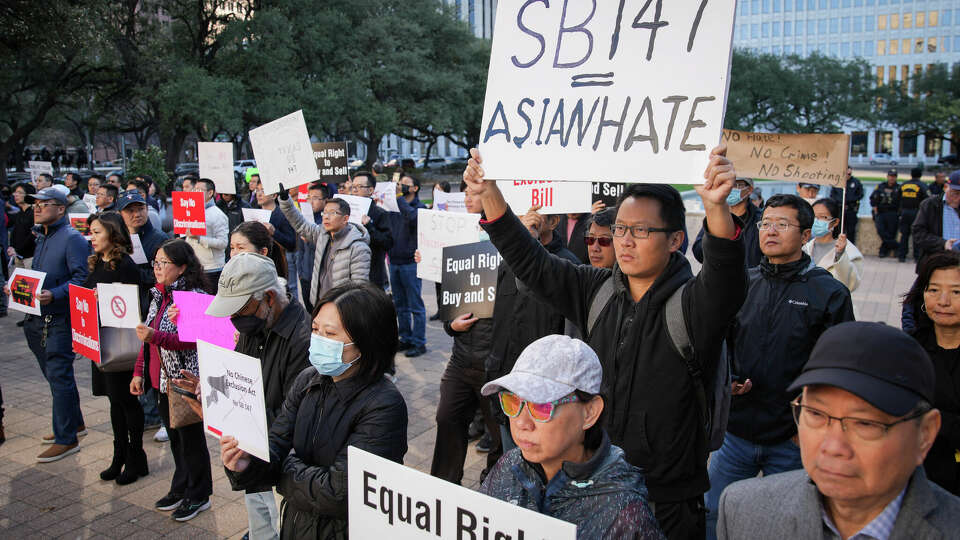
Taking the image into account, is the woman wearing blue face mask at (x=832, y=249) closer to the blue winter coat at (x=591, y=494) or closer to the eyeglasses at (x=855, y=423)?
the blue winter coat at (x=591, y=494)

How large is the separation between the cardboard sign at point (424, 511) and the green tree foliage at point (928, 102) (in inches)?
2549

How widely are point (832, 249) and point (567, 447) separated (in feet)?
15.4

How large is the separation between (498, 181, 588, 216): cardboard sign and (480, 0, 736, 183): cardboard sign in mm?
2746

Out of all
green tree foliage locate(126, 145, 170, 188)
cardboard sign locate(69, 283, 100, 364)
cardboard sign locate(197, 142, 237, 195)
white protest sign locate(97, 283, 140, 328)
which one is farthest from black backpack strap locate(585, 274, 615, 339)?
green tree foliage locate(126, 145, 170, 188)

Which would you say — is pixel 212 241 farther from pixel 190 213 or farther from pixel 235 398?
pixel 235 398

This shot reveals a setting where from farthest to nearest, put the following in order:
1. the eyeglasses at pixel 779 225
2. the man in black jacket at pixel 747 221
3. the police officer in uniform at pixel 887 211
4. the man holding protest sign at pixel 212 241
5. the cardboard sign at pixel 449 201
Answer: the police officer in uniform at pixel 887 211, the cardboard sign at pixel 449 201, the man holding protest sign at pixel 212 241, the man in black jacket at pixel 747 221, the eyeglasses at pixel 779 225

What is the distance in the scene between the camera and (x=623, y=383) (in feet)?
8.85

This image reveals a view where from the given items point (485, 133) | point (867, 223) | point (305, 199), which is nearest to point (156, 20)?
point (305, 199)

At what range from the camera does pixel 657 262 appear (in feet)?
8.80

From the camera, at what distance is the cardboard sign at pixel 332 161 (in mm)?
10117

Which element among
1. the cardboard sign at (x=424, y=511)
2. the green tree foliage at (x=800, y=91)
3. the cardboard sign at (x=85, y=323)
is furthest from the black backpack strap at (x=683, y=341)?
the green tree foliage at (x=800, y=91)

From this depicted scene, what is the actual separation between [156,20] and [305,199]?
24.8 metres

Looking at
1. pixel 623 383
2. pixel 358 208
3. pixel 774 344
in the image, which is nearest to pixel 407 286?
pixel 358 208

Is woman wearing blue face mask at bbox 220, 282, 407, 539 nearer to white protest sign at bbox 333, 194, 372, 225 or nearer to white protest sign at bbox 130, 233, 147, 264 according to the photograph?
white protest sign at bbox 130, 233, 147, 264
